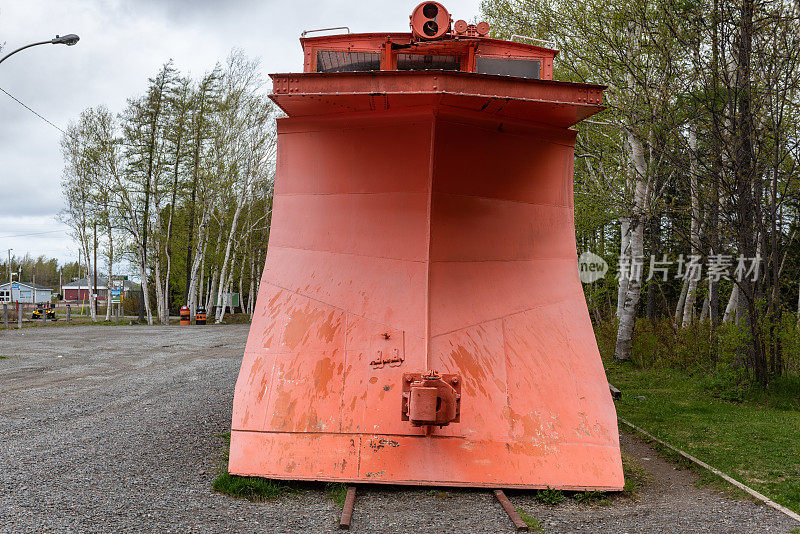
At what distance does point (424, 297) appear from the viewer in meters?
4.50

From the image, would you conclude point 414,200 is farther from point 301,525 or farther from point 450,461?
point 301,525

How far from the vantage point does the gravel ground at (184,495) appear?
357 centimetres

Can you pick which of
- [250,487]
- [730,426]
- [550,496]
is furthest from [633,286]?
[250,487]

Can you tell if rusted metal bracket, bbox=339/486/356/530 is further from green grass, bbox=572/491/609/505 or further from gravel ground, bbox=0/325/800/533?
green grass, bbox=572/491/609/505

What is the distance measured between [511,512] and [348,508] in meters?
0.99

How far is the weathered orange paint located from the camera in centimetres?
415

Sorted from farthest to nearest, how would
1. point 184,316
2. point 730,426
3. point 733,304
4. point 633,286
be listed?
point 184,316 < point 633,286 < point 733,304 < point 730,426

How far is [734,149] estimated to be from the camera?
7.85 meters

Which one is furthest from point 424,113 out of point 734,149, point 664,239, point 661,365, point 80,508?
point 664,239

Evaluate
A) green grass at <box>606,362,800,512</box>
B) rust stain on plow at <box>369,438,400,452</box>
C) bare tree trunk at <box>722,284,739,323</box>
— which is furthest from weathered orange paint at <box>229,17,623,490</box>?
bare tree trunk at <box>722,284,739,323</box>
